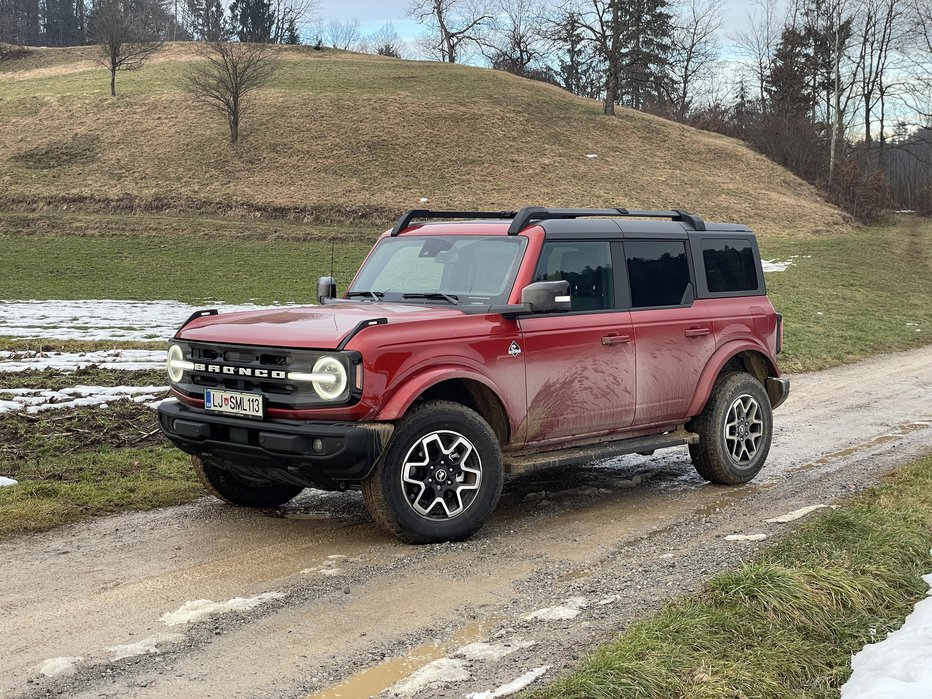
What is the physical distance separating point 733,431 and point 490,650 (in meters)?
4.15

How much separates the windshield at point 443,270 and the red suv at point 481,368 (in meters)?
0.01

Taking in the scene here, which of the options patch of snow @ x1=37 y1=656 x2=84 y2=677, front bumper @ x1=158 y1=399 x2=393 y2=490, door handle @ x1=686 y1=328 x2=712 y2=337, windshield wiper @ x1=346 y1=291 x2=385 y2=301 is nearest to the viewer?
patch of snow @ x1=37 y1=656 x2=84 y2=677

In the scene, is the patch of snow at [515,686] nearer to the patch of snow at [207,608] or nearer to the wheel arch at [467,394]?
the patch of snow at [207,608]

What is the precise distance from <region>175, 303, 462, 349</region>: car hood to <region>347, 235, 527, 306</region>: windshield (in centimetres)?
32

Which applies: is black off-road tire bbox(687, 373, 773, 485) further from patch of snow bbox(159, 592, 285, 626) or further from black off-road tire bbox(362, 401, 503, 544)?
patch of snow bbox(159, 592, 285, 626)

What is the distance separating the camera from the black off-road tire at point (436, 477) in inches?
232

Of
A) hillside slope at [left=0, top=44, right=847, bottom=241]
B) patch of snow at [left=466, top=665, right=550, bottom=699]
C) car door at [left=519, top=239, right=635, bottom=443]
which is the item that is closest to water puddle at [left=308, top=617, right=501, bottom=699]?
patch of snow at [left=466, top=665, right=550, bottom=699]

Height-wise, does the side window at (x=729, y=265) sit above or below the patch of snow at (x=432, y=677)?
above

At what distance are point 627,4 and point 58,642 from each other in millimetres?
66420

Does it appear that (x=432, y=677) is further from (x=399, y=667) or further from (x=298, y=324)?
(x=298, y=324)

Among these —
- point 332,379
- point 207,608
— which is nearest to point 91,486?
point 332,379

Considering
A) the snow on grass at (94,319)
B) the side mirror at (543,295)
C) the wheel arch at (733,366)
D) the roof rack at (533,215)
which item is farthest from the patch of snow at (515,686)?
the snow on grass at (94,319)

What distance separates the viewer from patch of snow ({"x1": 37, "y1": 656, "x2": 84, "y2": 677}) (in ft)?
13.7

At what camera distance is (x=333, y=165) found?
162 feet
